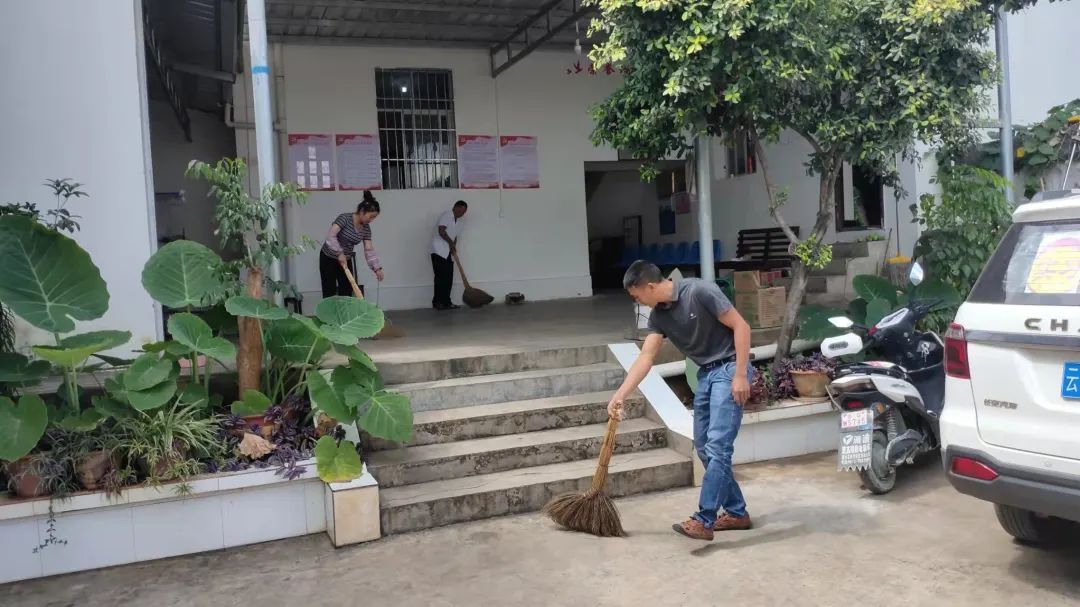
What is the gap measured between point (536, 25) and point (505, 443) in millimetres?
7273

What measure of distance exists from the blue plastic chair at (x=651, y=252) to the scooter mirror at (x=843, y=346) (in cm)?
867

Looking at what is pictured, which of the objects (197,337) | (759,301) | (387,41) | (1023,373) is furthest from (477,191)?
(1023,373)

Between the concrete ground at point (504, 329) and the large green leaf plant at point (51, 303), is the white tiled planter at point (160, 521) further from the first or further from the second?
the concrete ground at point (504, 329)

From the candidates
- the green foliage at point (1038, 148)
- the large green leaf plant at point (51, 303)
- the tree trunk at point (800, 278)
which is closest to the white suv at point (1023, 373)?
the tree trunk at point (800, 278)

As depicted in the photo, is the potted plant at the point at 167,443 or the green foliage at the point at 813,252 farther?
the green foliage at the point at 813,252

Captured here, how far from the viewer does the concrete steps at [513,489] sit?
173 inches

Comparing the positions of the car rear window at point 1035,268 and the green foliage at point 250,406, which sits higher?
the car rear window at point 1035,268

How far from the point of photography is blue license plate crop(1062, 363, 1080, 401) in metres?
2.86

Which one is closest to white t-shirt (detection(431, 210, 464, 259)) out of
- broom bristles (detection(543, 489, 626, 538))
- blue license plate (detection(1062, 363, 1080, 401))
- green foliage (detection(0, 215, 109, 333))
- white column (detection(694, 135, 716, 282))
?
white column (detection(694, 135, 716, 282))

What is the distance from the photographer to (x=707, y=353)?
4062mm

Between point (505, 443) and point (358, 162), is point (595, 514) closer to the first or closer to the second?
point (505, 443)

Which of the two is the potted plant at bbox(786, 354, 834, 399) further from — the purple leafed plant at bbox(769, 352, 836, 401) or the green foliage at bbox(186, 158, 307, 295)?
the green foliage at bbox(186, 158, 307, 295)

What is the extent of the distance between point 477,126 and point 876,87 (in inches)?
265

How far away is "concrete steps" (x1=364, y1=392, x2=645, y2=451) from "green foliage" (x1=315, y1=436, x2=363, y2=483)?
57 centimetres
